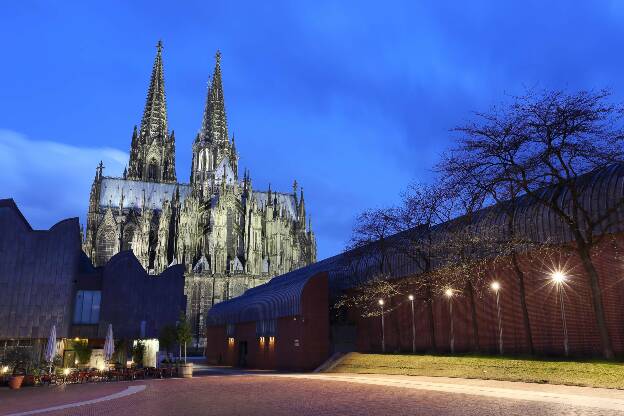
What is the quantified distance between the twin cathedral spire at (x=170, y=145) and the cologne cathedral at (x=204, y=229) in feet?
1.37

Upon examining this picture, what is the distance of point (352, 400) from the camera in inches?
669

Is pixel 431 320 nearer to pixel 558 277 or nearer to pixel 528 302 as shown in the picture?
pixel 528 302

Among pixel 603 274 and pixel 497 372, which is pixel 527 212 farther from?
pixel 497 372

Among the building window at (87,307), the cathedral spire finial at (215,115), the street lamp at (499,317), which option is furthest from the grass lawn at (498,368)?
the cathedral spire finial at (215,115)

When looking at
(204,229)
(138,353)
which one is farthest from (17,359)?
(204,229)

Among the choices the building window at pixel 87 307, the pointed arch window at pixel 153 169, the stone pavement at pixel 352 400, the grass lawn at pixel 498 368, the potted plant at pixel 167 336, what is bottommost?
the stone pavement at pixel 352 400

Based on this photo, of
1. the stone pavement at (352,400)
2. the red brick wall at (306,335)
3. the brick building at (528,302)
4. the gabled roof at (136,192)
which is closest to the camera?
the stone pavement at (352,400)

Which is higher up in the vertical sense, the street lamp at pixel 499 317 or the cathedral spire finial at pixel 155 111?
the cathedral spire finial at pixel 155 111

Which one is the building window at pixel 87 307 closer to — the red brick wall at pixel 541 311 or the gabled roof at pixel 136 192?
the red brick wall at pixel 541 311

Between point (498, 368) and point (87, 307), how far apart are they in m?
33.8

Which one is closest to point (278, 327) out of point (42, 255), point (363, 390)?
point (42, 255)

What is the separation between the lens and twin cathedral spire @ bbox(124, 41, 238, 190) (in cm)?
11062

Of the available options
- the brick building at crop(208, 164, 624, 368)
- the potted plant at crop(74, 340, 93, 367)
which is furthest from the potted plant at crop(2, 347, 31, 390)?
the brick building at crop(208, 164, 624, 368)

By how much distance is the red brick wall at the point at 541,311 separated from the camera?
2439cm
